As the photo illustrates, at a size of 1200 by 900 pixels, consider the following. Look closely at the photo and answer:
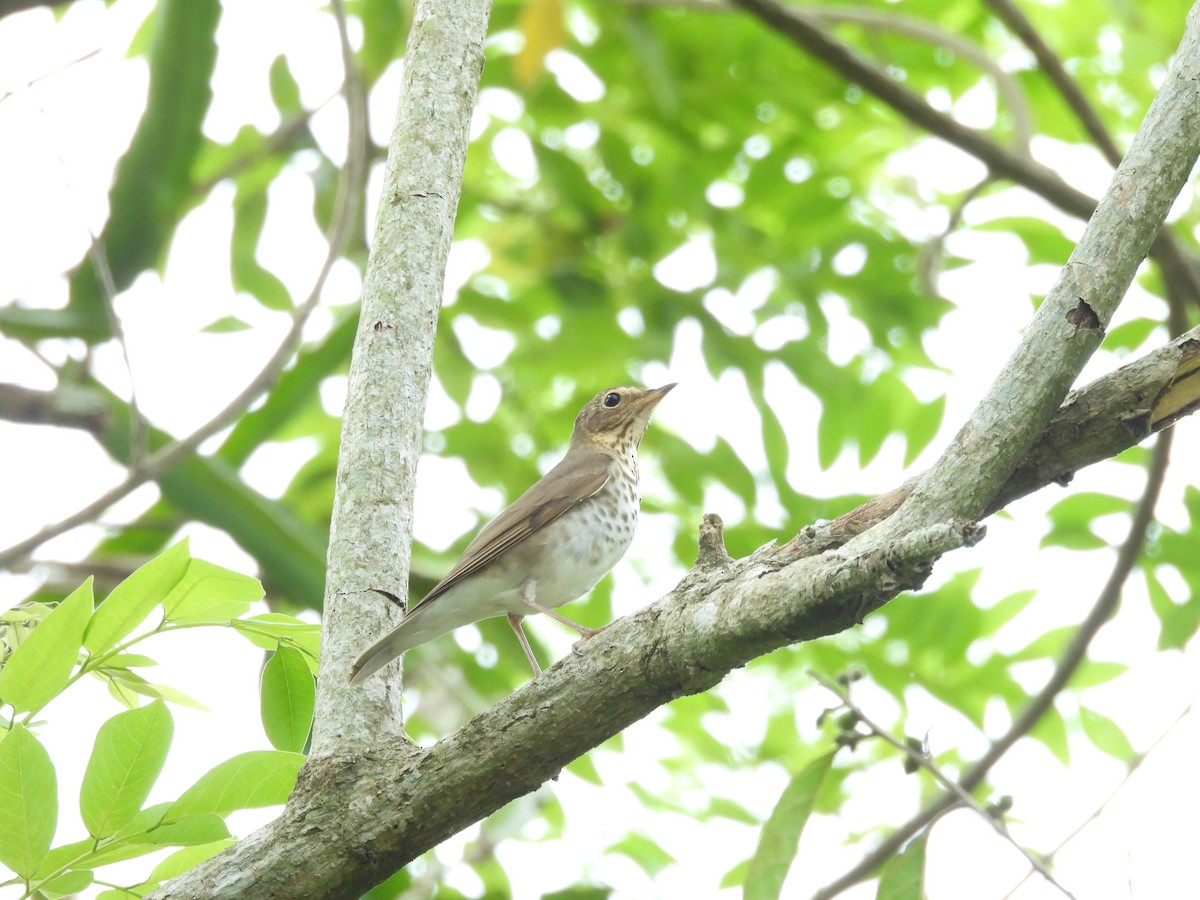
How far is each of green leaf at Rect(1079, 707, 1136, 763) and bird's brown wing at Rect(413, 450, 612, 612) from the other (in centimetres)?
215

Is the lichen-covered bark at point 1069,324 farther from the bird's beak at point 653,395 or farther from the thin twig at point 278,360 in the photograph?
the bird's beak at point 653,395

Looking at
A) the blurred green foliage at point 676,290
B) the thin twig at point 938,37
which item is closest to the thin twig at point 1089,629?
the blurred green foliage at point 676,290

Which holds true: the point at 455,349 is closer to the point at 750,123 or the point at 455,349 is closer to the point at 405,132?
the point at 750,123

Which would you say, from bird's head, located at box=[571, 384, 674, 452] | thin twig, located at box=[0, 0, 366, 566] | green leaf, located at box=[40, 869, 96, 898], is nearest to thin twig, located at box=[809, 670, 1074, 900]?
green leaf, located at box=[40, 869, 96, 898]

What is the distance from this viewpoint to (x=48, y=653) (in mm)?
2340

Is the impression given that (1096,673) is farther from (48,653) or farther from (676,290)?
(48,653)

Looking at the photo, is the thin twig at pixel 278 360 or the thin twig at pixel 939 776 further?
the thin twig at pixel 278 360

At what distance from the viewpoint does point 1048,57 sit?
222 inches

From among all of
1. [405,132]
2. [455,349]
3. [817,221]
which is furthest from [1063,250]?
[405,132]

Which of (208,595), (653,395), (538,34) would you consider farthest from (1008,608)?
(208,595)

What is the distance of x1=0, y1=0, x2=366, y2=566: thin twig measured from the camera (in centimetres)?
392

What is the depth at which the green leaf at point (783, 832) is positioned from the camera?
122 inches

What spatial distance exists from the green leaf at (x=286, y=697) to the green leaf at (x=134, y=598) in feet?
1.31

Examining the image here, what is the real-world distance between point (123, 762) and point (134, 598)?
0.32m
